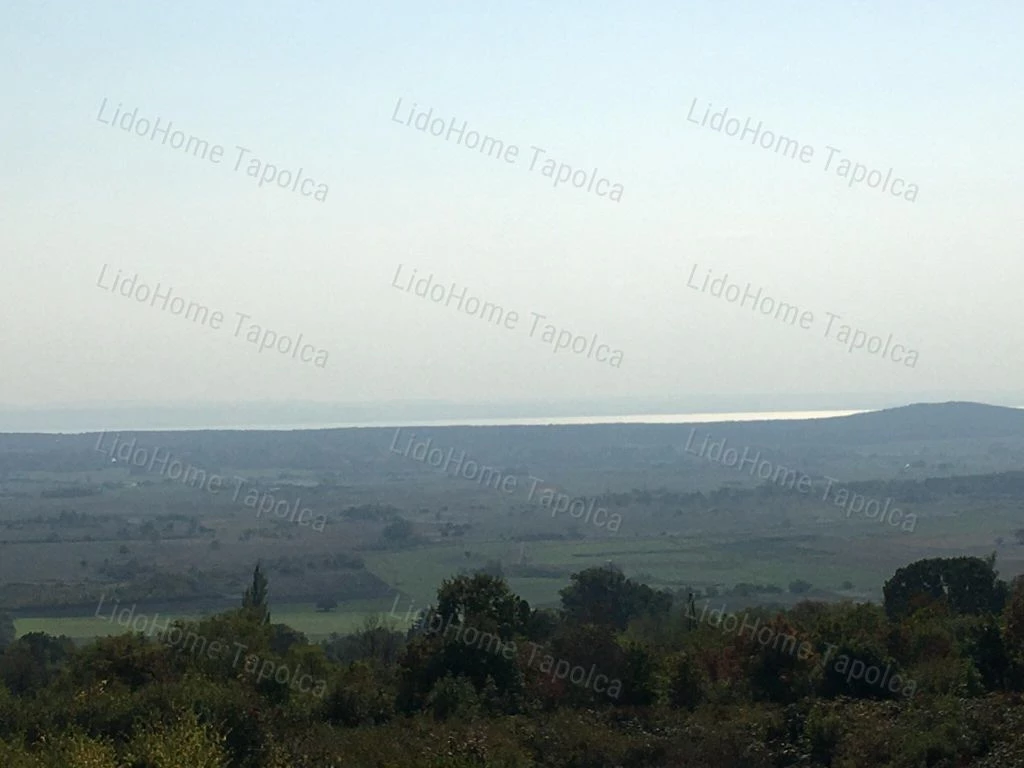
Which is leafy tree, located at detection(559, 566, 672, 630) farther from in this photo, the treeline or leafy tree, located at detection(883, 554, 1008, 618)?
the treeline

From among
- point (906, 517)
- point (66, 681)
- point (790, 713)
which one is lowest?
point (66, 681)

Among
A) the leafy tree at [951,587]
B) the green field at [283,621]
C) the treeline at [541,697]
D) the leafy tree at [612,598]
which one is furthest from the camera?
the green field at [283,621]

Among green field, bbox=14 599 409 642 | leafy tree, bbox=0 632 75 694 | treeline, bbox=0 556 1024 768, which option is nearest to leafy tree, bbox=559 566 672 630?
green field, bbox=14 599 409 642

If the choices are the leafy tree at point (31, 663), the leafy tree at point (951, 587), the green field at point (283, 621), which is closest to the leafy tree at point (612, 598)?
the green field at point (283, 621)

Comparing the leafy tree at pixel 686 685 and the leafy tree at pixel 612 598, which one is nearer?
the leafy tree at pixel 686 685

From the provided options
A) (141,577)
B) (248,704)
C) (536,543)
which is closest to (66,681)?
(248,704)

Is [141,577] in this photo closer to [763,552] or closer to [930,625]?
[763,552]

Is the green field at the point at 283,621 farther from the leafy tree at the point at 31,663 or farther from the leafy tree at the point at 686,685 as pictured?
the leafy tree at the point at 686,685

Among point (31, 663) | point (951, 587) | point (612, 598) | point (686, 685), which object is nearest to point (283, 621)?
point (612, 598)
